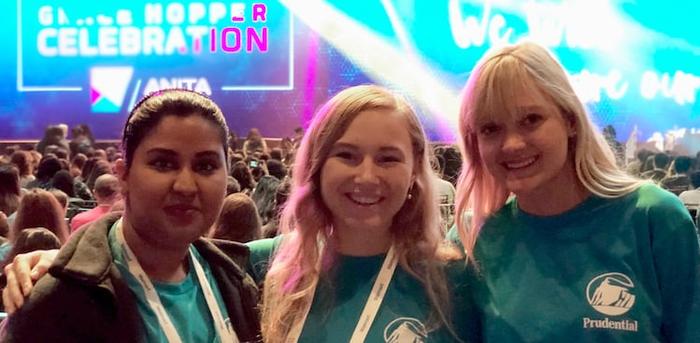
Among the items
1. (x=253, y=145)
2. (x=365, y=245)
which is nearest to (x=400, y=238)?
(x=365, y=245)

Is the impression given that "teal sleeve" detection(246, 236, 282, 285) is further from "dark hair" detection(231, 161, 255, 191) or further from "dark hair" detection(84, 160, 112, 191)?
"dark hair" detection(84, 160, 112, 191)

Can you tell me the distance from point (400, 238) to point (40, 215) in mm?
2346

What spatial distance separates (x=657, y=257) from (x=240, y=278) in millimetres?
930

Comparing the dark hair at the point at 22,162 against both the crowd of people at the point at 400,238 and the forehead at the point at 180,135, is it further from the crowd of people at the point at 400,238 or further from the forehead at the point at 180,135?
the forehead at the point at 180,135

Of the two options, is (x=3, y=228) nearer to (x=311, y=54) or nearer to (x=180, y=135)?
(x=180, y=135)

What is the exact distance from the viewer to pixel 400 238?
6.07 feet

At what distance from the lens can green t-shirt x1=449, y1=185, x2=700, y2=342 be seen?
5.30 ft

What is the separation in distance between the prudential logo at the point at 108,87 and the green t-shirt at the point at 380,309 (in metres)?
11.1

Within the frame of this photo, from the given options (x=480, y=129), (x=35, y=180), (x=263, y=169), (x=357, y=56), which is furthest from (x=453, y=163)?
(x=357, y=56)

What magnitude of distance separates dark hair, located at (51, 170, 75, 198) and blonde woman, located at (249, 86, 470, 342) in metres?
4.19

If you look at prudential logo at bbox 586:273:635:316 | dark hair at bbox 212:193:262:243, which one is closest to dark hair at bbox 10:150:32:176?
dark hair at bbox 212:193:262:243

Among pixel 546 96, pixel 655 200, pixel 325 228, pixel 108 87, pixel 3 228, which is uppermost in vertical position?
pixel 108 87

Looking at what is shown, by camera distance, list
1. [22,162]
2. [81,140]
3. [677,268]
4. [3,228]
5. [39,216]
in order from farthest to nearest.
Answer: [81,140]
[22,162]
[3,228]
[39,216]
[677,268]

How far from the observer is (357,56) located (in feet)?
38.3
